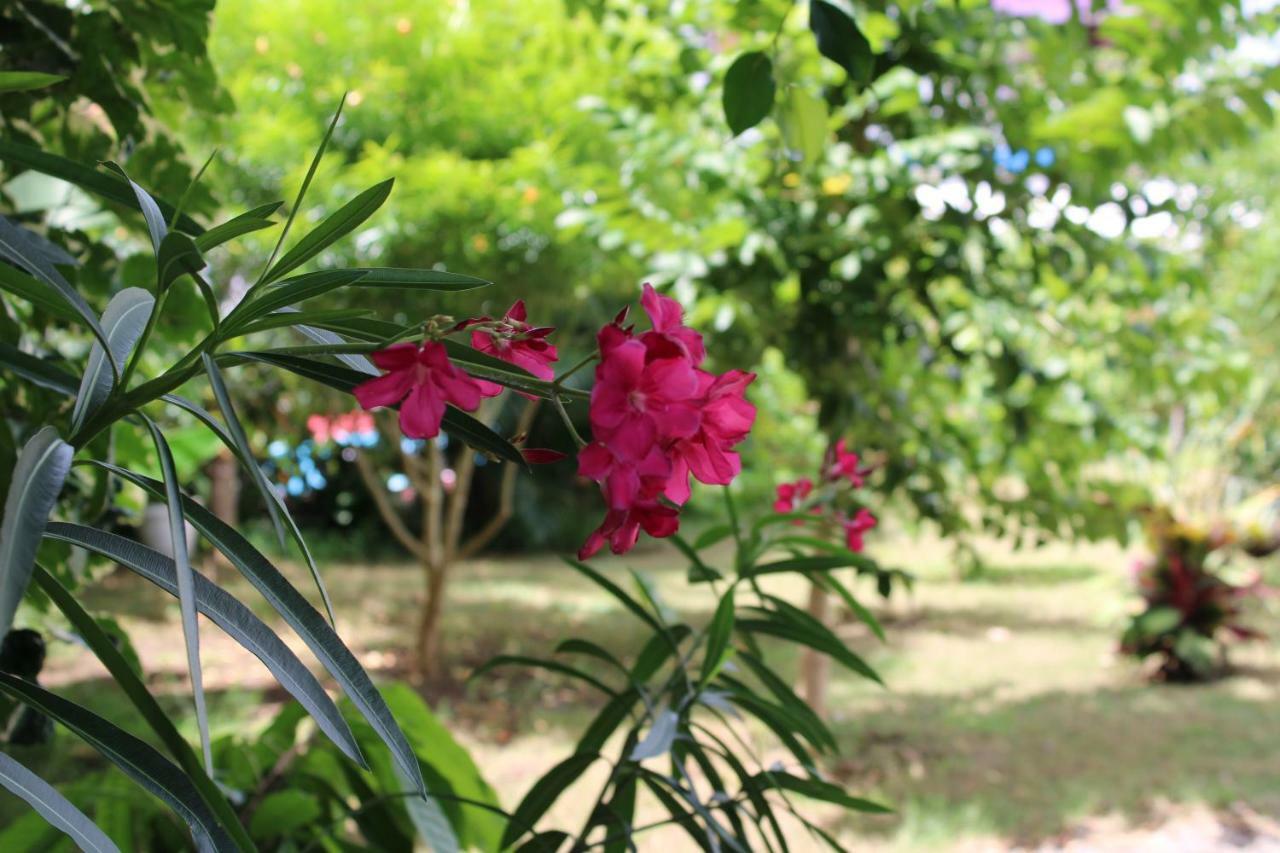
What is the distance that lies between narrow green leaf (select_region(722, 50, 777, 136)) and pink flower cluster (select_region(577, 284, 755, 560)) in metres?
0.40

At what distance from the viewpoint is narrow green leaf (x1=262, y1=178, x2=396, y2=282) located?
1.42 feet

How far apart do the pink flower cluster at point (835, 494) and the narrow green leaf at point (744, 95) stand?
34cm

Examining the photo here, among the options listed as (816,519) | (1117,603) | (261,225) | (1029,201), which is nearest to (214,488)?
(1117,603)

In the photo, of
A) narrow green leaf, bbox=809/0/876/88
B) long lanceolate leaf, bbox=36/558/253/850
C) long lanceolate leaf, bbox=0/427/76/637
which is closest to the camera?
→ long lanceolate leaf, bbox=0/427/76/637

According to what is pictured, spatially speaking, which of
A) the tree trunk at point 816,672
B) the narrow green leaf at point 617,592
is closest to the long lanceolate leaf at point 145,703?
the narrow green leaf at point 617,592

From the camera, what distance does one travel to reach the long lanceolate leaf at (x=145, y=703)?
409 mm

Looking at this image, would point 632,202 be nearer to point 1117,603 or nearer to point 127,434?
point 127,434

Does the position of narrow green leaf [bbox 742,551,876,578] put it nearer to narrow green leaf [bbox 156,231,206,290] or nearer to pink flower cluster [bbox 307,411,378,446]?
narrow green leaf [bbox 156,231,206,290]

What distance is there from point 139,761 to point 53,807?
0.03 meters

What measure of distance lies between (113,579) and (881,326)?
4.73 metres

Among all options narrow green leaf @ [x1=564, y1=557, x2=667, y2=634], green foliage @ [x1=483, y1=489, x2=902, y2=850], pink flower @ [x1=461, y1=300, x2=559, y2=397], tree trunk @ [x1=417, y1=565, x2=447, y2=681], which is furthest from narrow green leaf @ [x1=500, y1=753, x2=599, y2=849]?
tree trunk @ [x1=417, y1=565, x2=447, y2=681]

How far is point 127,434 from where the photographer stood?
3.18ft

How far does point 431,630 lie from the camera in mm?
4086

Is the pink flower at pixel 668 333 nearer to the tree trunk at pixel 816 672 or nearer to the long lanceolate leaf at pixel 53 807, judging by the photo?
the long lanceolate leaf at pixel 53 807
